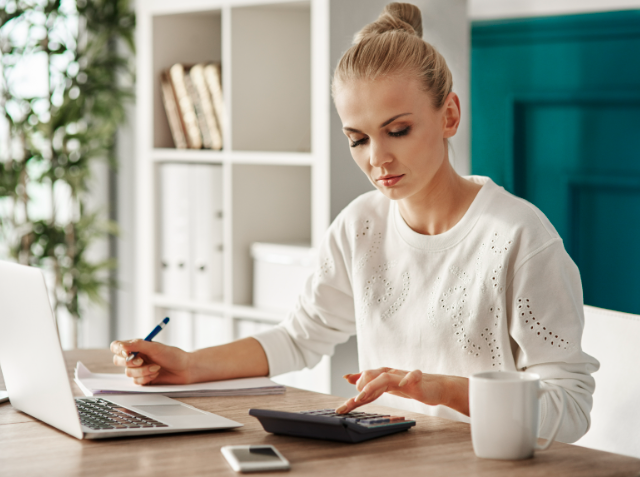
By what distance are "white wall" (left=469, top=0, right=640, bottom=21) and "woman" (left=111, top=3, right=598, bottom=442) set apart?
71 centimetres

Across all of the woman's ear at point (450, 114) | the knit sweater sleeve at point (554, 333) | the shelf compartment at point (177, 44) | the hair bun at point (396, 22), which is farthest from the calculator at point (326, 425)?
the shelf compartment at point (177, 44)

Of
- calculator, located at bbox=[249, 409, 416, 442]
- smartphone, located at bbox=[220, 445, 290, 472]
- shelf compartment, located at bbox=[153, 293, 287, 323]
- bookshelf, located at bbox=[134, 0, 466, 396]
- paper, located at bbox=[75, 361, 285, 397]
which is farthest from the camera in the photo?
shelf compartment, located at bbox=[153, 293, 287, 323]

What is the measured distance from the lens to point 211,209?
2555 millimetres

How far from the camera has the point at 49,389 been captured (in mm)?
1042

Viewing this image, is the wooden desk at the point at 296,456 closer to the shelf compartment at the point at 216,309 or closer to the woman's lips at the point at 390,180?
the woman's lips at the point at 390,180

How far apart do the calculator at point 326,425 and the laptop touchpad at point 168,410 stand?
0.48ft

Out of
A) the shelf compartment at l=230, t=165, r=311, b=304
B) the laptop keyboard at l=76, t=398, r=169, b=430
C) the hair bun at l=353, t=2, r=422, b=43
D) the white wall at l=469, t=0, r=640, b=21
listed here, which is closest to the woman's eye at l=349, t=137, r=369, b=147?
the hair bun at l=353, t=2, r=422, b=43

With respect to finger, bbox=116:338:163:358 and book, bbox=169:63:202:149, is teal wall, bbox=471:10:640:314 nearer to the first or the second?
book, bbox=169:63:202:149

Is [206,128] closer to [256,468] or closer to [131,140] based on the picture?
[131,140]

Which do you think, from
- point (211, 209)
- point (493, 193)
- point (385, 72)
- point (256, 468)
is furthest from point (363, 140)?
point (211, 209)

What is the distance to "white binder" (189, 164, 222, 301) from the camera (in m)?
2.55

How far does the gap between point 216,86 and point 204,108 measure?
9cm

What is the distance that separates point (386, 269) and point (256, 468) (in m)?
0.68

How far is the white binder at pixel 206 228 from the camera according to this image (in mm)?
2549
